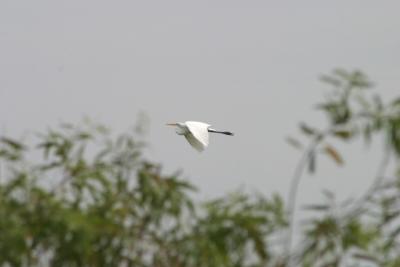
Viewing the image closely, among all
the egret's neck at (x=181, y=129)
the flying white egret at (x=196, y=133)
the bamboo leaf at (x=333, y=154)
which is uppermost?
the egret's neck at (x=181, y=129)

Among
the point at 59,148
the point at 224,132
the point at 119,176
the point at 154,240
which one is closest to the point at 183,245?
the point at 154,240

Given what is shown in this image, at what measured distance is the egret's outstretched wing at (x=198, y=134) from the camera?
11.2 metres

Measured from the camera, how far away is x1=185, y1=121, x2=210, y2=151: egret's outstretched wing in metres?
11.2

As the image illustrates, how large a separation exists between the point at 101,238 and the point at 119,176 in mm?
490

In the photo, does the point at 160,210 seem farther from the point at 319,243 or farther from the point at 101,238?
the point at 319,243

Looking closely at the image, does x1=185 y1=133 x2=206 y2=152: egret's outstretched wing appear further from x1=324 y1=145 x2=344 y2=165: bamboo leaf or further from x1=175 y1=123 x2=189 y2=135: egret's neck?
x1=324 y1=145 x2=344 y2=165: bamboo leaf

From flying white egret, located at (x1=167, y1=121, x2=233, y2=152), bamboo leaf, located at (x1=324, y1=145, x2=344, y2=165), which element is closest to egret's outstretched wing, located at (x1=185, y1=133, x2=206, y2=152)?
flying white egret, located at (x1=167, y1=121, x2=233, y2=152)

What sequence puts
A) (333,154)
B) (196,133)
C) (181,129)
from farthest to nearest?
(181,129), (196,133), (333,154)

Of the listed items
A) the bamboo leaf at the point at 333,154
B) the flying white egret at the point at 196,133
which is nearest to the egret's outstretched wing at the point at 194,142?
the flying white egret at the point at 196,133

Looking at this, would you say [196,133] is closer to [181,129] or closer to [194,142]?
[194,142]

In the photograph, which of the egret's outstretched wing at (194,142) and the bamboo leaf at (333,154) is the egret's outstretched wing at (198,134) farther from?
the bamboo leaf at (333,154)

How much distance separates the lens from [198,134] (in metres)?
11.3

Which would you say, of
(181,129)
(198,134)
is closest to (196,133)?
(198,134)

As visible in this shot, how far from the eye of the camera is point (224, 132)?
51.4 feet
